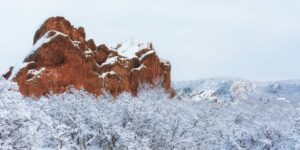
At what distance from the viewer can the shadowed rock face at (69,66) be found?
95.1 meters

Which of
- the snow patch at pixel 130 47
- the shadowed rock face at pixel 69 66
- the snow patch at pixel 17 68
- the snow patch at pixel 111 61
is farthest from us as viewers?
the snow patch at pixel 130 47

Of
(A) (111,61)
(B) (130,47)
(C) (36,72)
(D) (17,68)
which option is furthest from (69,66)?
(B) (130,47)

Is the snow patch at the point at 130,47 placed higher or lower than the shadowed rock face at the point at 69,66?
higher

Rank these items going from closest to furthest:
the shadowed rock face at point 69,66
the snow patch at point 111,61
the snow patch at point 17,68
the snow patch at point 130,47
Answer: the snow patch at point 17,68, the shadowed rock face at point 69,66, the snow patch at point 111,61, the snow patch at point 130,47

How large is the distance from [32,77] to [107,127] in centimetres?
4780

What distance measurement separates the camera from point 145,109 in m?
54.2

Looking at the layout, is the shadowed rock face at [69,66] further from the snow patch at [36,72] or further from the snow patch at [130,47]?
the snow patch at [130,47]

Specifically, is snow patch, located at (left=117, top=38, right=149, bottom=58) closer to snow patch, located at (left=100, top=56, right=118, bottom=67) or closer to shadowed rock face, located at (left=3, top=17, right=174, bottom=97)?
shadowed rock face, located at (left=3, top=17, right=174, bottom=97)

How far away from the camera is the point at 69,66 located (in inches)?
3967

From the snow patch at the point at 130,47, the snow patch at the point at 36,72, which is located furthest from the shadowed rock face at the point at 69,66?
the snow patch at the point at 130,47

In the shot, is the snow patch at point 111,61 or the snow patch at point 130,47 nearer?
the snow patch at point 111,61

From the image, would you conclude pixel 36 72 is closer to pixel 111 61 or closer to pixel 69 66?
pixel 69 66

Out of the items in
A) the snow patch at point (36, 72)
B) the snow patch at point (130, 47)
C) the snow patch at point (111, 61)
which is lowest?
the snow patch at point (36, 72)

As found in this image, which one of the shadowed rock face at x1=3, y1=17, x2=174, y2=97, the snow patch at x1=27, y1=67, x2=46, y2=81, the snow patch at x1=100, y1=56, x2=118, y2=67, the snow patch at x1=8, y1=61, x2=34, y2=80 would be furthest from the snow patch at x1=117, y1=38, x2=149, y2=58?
the snow patch at x1=8, y1=61, x2=34, y2=80
